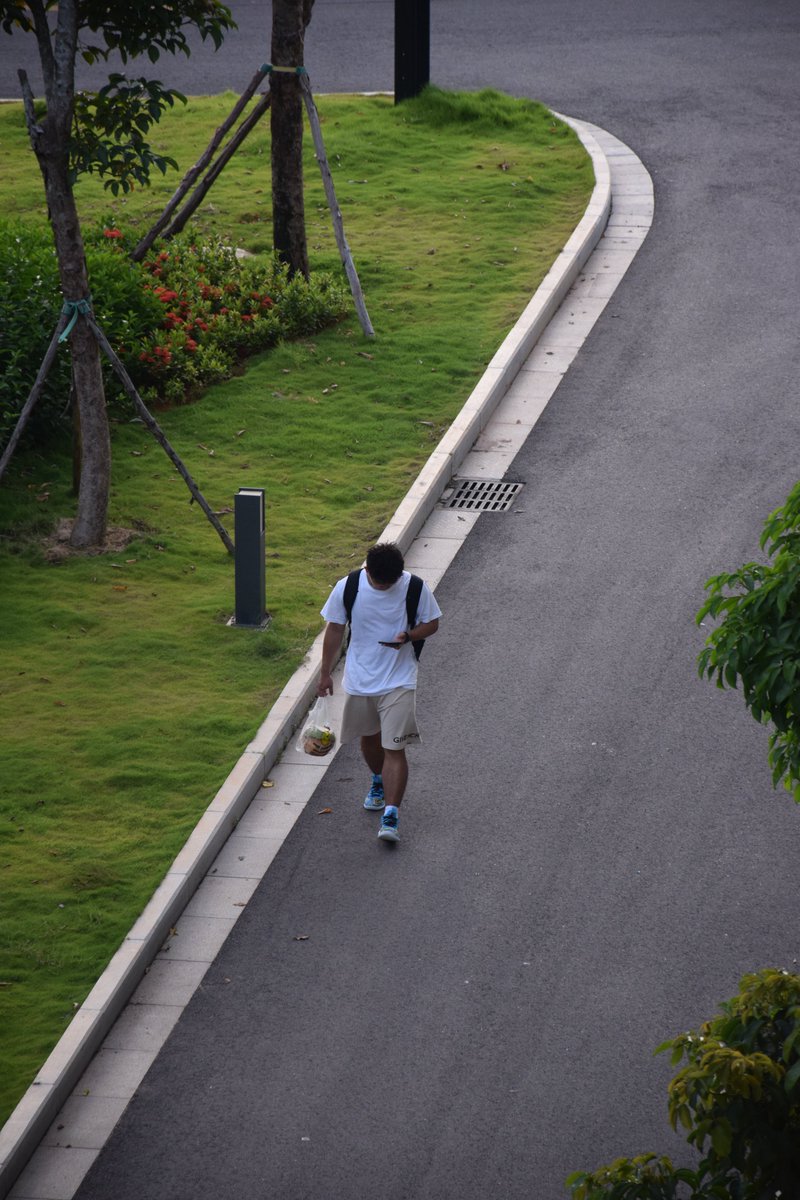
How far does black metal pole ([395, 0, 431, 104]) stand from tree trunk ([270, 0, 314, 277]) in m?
4.74

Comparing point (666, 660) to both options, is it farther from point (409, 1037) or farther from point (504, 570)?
point (409, 1037)

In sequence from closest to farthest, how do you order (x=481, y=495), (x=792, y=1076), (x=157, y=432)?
(x=792, y=1076)
(x=157, y=432)
(x=481, y=495)

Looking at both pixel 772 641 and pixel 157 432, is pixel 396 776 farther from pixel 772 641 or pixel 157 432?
pixel 772 641

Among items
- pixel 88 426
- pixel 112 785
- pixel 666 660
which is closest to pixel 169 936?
pixel 112 785

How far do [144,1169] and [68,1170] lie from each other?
0.31 metres

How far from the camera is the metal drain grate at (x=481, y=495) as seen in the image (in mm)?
11789

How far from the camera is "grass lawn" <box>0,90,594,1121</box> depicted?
786 centimetres

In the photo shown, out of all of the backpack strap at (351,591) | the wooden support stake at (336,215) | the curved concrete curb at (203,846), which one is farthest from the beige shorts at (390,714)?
the wooden support stake at (336,215)

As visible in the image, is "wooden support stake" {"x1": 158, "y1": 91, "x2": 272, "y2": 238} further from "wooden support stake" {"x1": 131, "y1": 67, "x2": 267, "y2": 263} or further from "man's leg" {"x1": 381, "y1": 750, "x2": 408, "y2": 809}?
"man's leg" {"x1": 381, "y1": 750, "x2": 408, "y2": 809}

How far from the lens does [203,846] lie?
7977 millimetres

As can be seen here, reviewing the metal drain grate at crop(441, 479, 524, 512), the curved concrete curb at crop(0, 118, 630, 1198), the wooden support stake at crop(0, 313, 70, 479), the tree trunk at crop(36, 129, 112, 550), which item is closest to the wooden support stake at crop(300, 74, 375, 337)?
the curved concrete curb at crop(0, 118, 630, 1198)

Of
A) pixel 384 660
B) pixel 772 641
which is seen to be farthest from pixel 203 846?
pixel 772 641

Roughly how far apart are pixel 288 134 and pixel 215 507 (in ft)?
16.3

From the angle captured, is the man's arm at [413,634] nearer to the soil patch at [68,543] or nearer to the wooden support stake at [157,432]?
the wooden support stake at [157,432]
